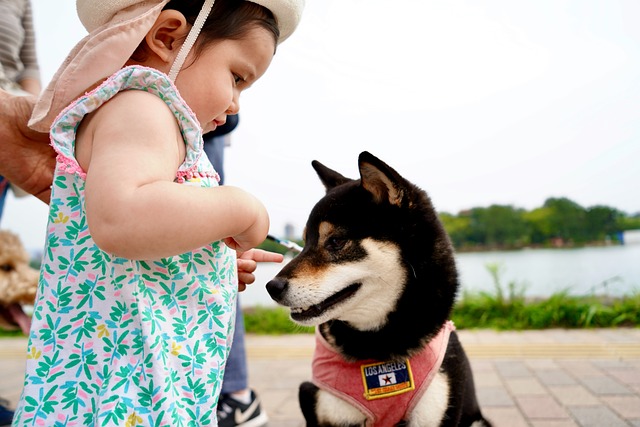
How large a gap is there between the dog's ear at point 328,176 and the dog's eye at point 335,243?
387mm

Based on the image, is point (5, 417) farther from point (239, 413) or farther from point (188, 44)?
point (188, 44)

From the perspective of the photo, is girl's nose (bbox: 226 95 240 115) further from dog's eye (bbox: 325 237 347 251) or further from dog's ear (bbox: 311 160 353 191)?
dog's ear (bbox: 311 160 353 191)

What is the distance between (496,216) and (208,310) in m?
4.24

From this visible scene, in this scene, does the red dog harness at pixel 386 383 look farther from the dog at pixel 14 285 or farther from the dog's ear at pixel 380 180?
the dog at pixel 14 285

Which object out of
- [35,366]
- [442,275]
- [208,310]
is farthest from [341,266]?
[35,366]

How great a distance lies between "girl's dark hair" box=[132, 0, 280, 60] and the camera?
3.60 feet

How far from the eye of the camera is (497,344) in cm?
399

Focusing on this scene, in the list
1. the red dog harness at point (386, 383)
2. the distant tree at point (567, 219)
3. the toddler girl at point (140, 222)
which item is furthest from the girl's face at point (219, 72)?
the distant tree at point (567, 219)

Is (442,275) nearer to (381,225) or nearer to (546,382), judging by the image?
(381,225)

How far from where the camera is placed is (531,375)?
123 inches

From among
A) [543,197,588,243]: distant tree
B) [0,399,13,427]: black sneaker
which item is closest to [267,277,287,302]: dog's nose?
[0,399,13,427]: black sneaker

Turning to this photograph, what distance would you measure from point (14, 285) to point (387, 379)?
1897 mm

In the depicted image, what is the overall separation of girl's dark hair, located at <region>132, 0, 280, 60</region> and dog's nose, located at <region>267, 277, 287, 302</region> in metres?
0.75

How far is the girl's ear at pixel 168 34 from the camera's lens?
1.07 meters
